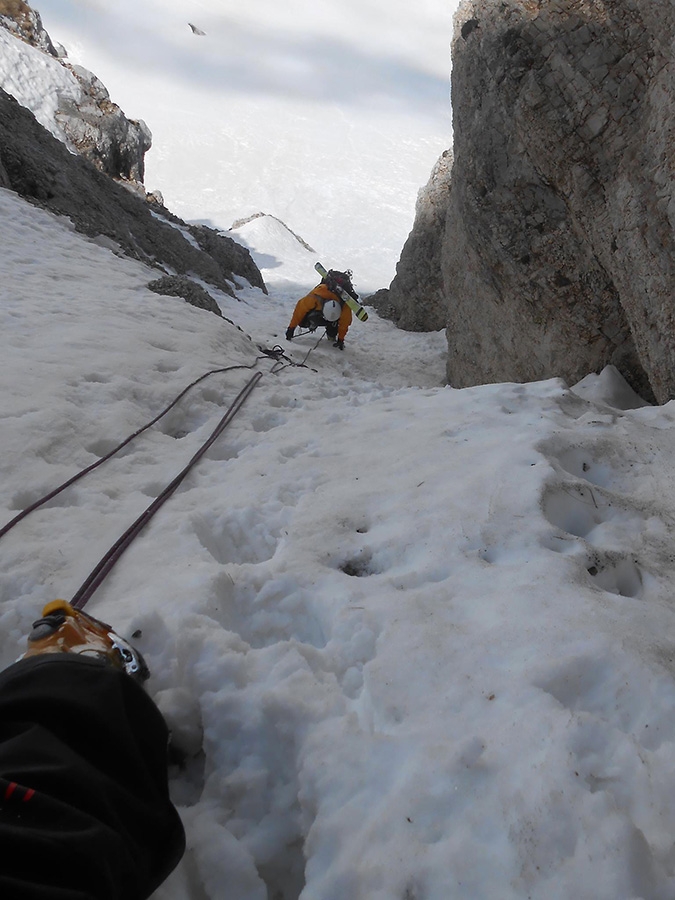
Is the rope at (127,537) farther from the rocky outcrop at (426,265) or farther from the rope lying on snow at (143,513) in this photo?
the rocky outcrop at (426,265)

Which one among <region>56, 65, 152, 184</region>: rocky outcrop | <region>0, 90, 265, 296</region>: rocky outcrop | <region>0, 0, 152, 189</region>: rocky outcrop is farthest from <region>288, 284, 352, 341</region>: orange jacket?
<region>0, 0, 152, 189</region>: rocky outcrop

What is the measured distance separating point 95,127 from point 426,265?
15152mm

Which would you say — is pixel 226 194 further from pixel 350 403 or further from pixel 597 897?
pixel 597 897

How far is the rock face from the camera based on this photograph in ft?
14.0

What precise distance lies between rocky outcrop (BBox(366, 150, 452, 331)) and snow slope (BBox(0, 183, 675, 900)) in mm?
9242

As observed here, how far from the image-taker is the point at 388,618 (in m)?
2.12

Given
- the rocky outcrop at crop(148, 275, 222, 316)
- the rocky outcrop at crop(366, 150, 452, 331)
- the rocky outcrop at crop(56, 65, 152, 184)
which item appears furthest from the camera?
the rocky outcrop at crop(56, 65, 152, 184)

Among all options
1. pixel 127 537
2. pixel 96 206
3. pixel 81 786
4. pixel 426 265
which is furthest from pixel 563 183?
pixel 96 206

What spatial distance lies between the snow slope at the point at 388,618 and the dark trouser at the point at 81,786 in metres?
0.24

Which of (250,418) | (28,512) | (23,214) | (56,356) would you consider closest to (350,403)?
(250,418)

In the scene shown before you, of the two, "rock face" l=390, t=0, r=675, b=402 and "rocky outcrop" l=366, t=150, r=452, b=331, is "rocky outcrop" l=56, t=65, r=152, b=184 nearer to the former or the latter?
"rocky outcrop" l=366, t=150, r=452, b=331

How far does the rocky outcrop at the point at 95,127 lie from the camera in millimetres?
20641

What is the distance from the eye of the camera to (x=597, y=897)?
1266 mm

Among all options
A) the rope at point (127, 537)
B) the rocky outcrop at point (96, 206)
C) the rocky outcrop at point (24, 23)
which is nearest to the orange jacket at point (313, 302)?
the rocky outcrop at point (96, 206)
